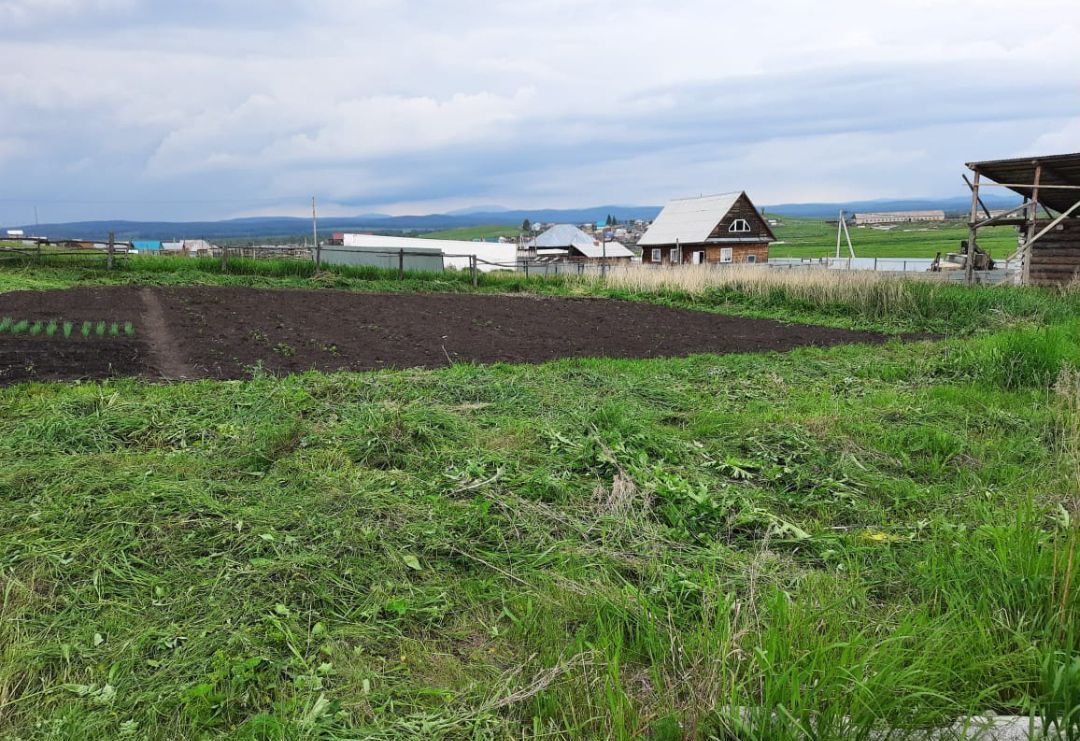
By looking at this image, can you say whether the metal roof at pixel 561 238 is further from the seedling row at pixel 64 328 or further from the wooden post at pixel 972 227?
the seedling row at pixel 64 328

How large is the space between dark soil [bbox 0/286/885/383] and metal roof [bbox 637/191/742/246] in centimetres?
2628

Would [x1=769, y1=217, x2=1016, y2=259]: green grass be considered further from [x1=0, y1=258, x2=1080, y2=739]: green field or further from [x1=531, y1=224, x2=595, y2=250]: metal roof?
[x1=0, y1=258, x2=1080, y2=739]: green field

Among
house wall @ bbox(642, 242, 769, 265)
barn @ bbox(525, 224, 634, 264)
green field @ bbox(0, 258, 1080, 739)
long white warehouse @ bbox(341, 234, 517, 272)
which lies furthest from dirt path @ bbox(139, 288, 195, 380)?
barn @ bbox(525, 224, 634, 264)

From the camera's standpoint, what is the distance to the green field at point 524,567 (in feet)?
7.61

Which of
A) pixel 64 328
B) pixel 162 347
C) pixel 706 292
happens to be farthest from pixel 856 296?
pixel 64 328

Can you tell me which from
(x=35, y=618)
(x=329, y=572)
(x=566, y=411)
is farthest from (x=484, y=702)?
(x=566, y=411)

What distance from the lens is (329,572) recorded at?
124 inches

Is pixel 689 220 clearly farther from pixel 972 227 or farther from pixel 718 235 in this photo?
pixel 972 227

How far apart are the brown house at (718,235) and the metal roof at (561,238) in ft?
133

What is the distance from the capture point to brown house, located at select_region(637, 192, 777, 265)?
136 ft

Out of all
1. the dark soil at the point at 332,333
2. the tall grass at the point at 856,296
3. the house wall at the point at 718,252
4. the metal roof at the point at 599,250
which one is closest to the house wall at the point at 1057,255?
the tall grass at the point at 856,296

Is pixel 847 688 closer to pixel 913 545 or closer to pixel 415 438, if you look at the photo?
pixel 913 545

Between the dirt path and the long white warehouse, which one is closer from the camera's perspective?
the dirt path

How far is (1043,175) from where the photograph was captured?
688 inches
